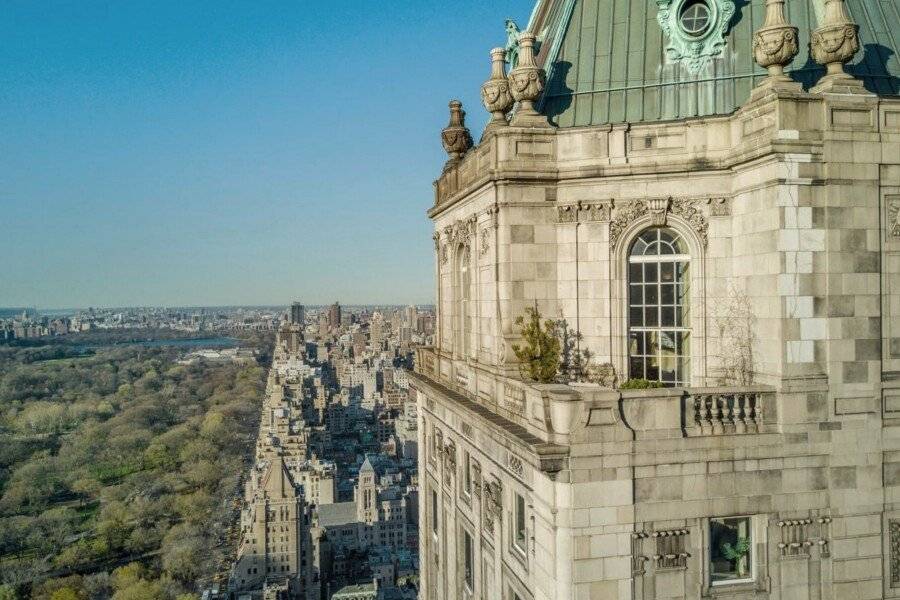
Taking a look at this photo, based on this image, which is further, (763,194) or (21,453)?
(21,453)

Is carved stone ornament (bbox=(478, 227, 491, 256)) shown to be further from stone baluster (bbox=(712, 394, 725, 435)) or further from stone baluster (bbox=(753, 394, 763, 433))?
stone baluster (bbox=(753, 394, 763, 433))

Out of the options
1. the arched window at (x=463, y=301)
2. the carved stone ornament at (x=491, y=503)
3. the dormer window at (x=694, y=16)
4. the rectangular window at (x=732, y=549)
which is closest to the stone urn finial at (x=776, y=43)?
the dormer window at (x=694, y=16)

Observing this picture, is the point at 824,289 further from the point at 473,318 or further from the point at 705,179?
the point at 473,318

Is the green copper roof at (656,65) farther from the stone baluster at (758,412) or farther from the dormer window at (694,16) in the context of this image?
the stone baluster at (758,412)

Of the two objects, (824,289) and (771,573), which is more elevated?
(824,289)

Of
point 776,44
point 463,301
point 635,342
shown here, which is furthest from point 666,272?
point 463,301

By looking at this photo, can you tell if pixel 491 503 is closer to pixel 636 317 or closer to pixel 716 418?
Answer: pixel 636 317

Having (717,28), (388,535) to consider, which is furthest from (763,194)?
(388,535)
